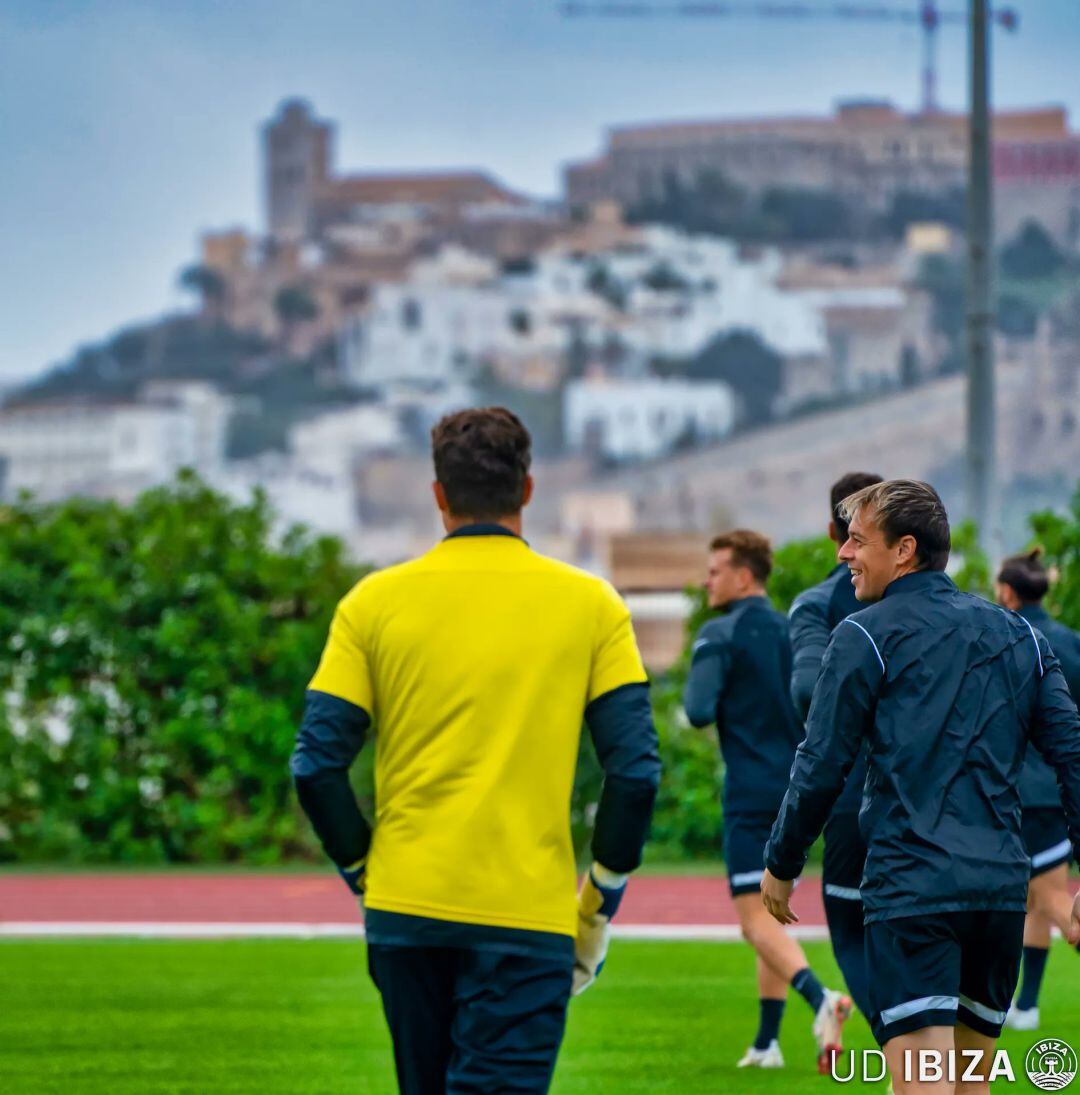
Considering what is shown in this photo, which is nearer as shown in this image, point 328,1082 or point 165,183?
point 328,1082

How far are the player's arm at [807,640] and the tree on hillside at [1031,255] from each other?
111 m

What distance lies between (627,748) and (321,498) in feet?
364

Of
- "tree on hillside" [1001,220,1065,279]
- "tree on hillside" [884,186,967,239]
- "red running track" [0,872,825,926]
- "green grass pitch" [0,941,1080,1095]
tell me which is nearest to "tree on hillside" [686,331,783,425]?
"tree on hillside" [884,186,967,239]

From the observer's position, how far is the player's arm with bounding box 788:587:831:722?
19.3 ft

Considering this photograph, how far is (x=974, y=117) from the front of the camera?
19906 millimetres

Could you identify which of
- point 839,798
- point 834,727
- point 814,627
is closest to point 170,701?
point 814,627

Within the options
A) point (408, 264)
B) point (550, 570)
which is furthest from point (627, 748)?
point (408, 264)

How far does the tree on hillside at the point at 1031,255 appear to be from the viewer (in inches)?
4486

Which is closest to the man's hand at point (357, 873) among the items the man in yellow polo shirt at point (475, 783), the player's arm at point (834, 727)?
the man in yellow polo shirt at point (475, 783)

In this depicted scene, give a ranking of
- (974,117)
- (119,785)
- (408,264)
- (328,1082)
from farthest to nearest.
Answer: (408,264), (974,117), (119,785), (328,1082)

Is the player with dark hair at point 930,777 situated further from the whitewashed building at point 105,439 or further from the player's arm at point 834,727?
the whitewashed building at point 105,439

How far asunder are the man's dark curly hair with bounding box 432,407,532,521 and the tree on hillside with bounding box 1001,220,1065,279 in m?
113

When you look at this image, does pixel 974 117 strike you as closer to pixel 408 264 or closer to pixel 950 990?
pixel 950 990

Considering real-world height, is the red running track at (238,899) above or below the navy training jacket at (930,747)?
below
